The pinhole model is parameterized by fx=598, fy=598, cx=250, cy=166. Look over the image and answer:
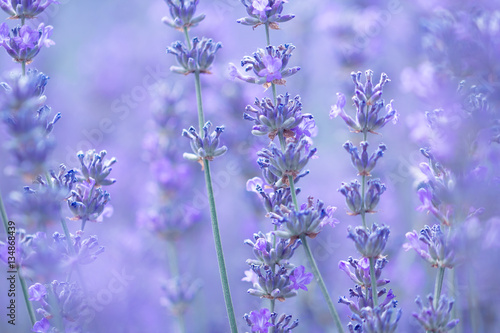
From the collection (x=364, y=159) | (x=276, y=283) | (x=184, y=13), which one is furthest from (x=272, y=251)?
(x=184, y=13)

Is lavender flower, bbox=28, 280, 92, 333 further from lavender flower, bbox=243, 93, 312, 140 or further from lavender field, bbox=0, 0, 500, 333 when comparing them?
lavender flower, bbox=243, 93, 312, 140

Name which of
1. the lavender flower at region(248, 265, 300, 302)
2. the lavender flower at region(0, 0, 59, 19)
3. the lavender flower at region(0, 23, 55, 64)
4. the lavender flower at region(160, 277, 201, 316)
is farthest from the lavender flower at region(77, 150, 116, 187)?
the lavender flower at region(160, 277, 201, 316)

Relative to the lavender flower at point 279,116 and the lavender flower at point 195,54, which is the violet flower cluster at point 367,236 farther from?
the lavender flower at point 195,54

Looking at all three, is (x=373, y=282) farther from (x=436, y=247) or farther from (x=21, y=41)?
(x=21, y=41)

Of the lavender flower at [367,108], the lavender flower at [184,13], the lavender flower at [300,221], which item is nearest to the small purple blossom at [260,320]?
the lavender flower at [300,221]

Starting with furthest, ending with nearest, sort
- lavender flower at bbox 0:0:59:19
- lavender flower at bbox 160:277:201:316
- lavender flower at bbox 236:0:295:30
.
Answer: lavender flower at bbox 160:277:201:316 → lavender flower at bbox 0:0:59:19 → lavender flower at bbox 236:0:295:30

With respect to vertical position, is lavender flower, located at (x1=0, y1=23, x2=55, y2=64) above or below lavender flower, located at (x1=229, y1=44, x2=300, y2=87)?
above

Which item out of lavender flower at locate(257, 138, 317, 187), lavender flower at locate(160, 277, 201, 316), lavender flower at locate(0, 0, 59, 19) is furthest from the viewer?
lavender flower at locate(160, 277, 201, 316)
